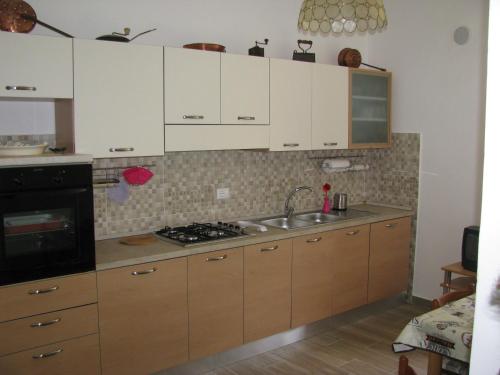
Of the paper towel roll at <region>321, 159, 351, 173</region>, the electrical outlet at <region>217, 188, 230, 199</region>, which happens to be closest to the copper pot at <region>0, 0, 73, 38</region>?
the electrical outlet at <region>217, 188, 230, 199</region>

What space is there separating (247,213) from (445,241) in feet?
5.82

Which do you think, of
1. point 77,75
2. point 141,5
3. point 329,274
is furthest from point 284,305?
point 141,5

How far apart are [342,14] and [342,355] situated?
235cm

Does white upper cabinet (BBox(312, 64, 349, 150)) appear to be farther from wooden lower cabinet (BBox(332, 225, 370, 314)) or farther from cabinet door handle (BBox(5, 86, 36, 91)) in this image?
cabinet door handle (BBox(5, 86, 36, 91))

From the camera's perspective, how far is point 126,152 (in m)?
2.86

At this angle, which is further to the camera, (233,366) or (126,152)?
(233,366)

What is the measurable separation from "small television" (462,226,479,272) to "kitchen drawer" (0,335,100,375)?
270 centimetres

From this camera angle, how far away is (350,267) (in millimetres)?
3908

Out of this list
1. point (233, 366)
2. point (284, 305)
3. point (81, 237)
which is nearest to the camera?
point (81, 237)

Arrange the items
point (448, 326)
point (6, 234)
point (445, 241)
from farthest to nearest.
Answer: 1. point (445, 241)
2. point (6, 234)
3. point (448, 326)

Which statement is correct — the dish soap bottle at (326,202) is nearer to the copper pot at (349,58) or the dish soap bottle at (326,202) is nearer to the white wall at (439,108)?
the white wall at (439,108)

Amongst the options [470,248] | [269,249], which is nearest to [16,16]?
[269,249]

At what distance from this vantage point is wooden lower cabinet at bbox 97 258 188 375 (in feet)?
8.64

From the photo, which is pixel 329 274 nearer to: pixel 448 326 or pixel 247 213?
pixel 247 213
